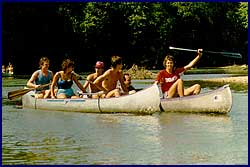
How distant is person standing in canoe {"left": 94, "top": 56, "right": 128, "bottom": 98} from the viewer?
12.2 metres

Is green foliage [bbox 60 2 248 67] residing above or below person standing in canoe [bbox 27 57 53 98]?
above

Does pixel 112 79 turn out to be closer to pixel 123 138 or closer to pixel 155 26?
pixel 123 138

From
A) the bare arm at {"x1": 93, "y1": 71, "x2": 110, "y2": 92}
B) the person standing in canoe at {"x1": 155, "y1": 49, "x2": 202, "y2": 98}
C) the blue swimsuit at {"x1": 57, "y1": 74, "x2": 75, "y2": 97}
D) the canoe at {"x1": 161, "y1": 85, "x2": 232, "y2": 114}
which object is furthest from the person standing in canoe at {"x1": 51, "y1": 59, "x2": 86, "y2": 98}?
the canoe at {"x1": 161, "y1": 85, "x2": 232, "y2": 114}

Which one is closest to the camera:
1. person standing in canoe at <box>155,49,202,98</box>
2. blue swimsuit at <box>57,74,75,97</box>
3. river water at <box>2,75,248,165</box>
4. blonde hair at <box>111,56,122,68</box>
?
river water at <box>2,75,248,165</box>

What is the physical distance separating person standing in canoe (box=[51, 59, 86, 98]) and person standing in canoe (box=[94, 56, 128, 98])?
0.43 m

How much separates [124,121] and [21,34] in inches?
802

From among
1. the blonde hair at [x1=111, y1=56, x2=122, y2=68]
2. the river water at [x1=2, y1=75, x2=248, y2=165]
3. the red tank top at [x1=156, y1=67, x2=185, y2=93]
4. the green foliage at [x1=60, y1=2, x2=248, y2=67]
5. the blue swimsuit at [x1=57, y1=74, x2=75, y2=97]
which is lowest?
the river water at [x1=2, y1=75, x2=248, y2=165]

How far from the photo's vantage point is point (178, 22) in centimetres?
4022

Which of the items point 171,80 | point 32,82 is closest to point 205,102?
point 171,80

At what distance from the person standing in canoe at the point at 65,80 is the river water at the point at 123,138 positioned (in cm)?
46

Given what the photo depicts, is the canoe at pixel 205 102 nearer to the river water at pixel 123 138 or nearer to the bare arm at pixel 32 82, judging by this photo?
the river water at pixel 123 138

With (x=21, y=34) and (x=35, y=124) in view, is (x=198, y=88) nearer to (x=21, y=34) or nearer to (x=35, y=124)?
(x=35, y=124)

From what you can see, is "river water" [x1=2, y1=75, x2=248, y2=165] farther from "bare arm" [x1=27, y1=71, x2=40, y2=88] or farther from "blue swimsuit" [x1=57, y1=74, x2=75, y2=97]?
"bare arm" [x1=27, y1=71, x2=40, y2=88]

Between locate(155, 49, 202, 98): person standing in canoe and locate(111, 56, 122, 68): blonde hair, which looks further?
locate(111, 56, 122, 68): blonde hair
